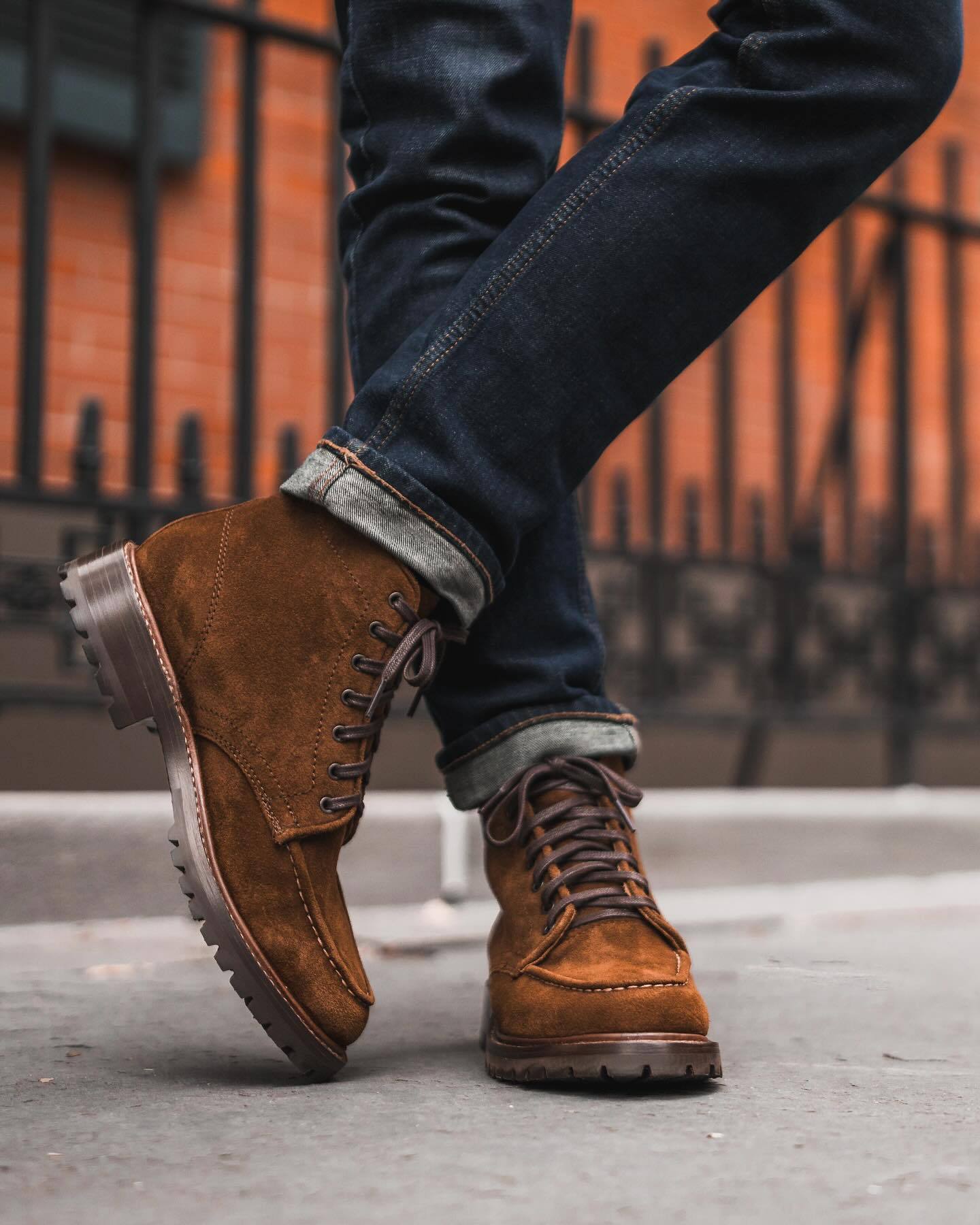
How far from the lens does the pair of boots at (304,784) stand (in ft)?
2.86

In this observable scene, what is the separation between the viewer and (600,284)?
0.90 meters

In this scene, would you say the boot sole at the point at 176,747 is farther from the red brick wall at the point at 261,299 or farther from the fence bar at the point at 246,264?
the red brick wall at the point at 261,299

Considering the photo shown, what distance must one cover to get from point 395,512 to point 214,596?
153 millimetres

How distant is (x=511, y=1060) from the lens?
89cm

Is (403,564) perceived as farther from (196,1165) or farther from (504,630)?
(196,1165)

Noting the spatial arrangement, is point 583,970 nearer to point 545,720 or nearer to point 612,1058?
point 612,1058

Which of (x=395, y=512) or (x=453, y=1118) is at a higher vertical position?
(x=395, y=512)

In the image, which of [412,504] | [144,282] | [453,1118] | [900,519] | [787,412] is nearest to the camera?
[453,1118]

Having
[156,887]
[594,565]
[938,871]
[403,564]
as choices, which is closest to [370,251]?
[403,564]

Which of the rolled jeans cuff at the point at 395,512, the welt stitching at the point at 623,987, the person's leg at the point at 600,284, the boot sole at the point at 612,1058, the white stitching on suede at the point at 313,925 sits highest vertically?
the person's leg at the point at 600,284

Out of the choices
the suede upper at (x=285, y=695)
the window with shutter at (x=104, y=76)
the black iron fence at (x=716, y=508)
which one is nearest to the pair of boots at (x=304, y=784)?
the suede upper at (x=285, y=695)

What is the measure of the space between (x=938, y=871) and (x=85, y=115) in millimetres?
2375

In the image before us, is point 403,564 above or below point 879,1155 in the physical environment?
above

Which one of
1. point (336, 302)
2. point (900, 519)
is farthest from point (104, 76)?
point (900, 519)
